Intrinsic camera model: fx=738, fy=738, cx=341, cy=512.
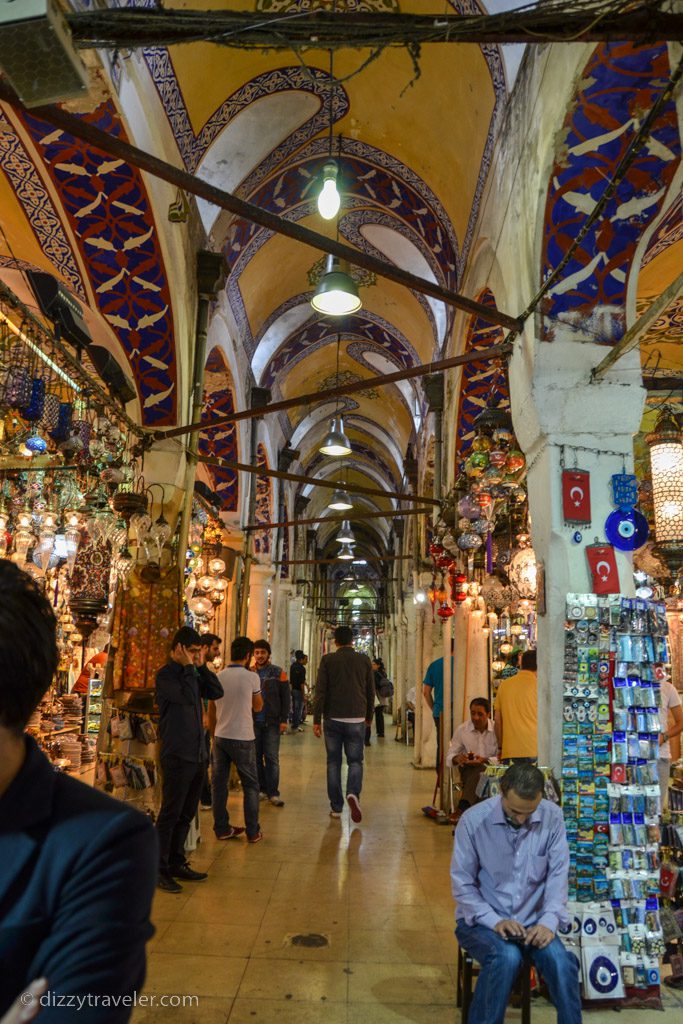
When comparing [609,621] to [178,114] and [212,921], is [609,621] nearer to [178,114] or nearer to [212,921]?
[212,921]

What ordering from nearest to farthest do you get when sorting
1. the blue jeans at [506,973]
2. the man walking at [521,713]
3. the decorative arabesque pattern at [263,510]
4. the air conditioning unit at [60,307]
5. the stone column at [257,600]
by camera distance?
the blue jeans at [506,973], the man walking at [521,713], the air conditioning unit at [60,307], the stone column at [257,600], the decorative arabesque pattern at [263,510]

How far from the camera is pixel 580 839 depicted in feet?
11.3

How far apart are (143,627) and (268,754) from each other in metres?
2.48

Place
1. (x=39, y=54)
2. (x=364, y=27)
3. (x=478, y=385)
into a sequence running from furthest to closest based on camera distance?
(x=478, y=385) → (x=364, y=27) → (x=39, y=54)

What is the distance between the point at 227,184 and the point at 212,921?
6.36 m

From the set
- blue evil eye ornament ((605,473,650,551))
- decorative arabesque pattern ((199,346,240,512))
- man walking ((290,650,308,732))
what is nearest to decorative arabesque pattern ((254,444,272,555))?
man walking ((290,650,308,732))

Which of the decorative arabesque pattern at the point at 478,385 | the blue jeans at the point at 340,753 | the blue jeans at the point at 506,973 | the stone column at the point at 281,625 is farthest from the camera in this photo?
the stone column at the point at 281,625

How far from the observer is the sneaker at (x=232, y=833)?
580cm

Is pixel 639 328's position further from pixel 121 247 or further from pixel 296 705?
pixel 296 705

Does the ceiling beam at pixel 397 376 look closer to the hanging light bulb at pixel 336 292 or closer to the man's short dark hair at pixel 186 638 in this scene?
the hanging light bulb at pixel 336 292

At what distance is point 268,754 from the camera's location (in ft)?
24.4

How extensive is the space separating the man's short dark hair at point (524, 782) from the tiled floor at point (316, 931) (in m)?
1.06

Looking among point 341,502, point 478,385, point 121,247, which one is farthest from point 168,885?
point 341,502

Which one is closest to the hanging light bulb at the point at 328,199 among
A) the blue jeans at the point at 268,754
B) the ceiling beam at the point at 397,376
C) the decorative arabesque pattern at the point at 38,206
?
the ceiling beam at the point at 397,376
